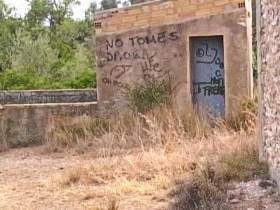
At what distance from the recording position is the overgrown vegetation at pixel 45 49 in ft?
72.9

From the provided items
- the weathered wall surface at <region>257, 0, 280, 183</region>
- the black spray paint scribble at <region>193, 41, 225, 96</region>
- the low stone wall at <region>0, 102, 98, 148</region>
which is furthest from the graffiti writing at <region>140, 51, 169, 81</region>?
the weathered wall surface at <region>257, 0, 280, 183</region>

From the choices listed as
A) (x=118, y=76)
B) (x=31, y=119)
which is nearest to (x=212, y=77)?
(x=118, y=76)

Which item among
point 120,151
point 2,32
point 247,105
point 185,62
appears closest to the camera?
point 120,151

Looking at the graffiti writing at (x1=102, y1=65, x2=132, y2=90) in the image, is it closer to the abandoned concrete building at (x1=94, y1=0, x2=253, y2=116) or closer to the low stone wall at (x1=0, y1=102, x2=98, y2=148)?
the abandoned concrete building at (x1=94, y1=0, x2=253, y2=116)

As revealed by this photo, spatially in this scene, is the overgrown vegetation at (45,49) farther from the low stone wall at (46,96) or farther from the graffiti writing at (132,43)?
the graffiti writing at (132,43)

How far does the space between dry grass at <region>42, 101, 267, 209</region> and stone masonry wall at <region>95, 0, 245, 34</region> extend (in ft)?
6.12

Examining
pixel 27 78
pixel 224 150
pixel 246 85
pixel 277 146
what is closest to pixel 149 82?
pixel 246 85

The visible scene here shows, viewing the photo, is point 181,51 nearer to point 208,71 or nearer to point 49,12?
point 208,71

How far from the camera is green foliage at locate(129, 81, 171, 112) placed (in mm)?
12375

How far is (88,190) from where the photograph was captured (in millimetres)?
8117

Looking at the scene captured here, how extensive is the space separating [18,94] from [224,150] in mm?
9375

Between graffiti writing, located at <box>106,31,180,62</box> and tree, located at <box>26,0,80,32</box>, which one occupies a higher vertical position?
tree, located at <box>26,0,80,32</box>

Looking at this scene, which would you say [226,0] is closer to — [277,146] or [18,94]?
[277,146]

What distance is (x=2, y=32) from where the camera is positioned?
32.7m
